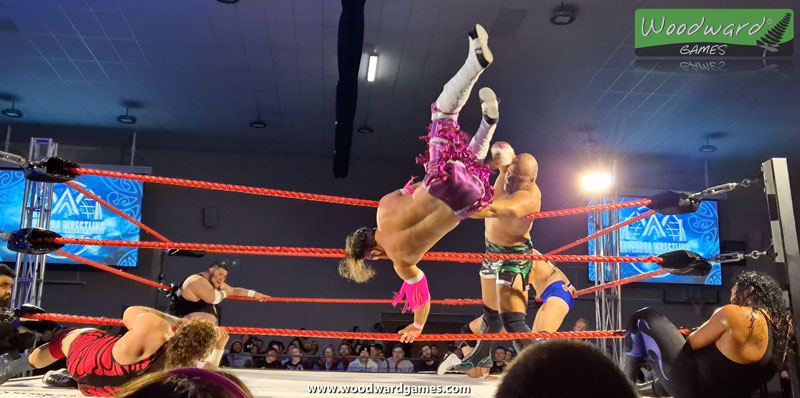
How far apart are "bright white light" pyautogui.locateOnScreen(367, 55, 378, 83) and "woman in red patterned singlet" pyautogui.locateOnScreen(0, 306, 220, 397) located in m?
4.31

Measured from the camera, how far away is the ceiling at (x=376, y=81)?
5.54m

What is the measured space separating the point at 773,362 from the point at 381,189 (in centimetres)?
791

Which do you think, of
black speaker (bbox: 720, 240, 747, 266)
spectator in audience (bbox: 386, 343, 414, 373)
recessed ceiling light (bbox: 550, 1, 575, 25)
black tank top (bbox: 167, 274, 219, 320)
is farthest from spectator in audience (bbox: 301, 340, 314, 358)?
black speaker (bbox: 720, 240, 747, 266)

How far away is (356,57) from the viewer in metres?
5.60

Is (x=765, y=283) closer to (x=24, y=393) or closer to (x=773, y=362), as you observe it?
(x=773, y=362)

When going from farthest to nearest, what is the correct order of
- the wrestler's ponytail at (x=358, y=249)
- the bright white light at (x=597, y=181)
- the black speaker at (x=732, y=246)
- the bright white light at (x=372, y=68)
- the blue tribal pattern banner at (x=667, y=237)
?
the black speaker at (x=732, y=246), the blue tribal pattern banner at (x=667, y=237), the bright white light at (x=372, y=68), the bright white light at (x=597, y=181), the wrestler's ponytail at (x=358, y=249)

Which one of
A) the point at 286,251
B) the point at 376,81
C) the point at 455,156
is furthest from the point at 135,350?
the point at 376,81

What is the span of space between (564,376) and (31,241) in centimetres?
251

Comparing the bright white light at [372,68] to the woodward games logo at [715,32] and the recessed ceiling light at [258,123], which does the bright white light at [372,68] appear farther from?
the woodward games logo at [715,32]

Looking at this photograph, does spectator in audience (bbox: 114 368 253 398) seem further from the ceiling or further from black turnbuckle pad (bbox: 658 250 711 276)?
the ceiling

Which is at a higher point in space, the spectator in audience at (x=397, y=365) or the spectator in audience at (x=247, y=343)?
the spectator in audience at (x=247, y=343)

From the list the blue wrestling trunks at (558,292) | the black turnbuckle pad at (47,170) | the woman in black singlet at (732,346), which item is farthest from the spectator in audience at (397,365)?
the black turnbuckle pad at (47,170)

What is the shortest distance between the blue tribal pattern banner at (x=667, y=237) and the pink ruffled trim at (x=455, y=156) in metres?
6.99

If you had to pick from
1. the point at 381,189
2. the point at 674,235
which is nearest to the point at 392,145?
the point at 381,189
